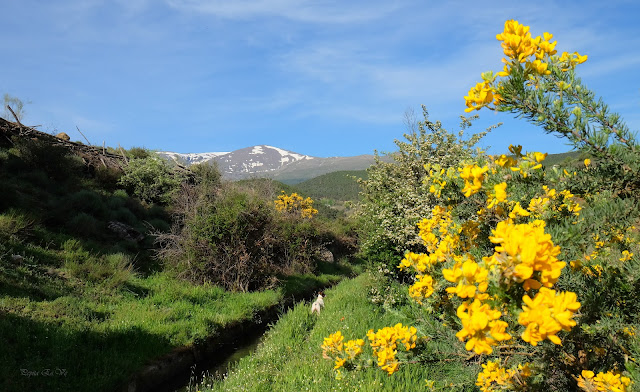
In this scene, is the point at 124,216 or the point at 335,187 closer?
the point at 124,216

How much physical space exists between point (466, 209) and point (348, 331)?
5.32 metres

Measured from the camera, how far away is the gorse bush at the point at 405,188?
8.27 m

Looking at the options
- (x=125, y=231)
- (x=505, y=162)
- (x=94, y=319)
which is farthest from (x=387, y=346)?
(x=125, y=231)

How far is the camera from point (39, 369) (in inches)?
208

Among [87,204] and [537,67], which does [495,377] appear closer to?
[537,67]

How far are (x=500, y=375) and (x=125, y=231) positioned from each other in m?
12.8

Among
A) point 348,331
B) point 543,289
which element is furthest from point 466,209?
point 348,331

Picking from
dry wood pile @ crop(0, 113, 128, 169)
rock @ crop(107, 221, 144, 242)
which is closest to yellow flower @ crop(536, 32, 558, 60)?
rock @ crop(107, 221, 144, 242)

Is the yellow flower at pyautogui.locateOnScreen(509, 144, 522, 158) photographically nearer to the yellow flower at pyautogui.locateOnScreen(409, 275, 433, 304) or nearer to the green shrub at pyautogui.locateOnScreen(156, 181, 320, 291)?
the yellow flower at pyautogui.locateOnScreen(409, 275, 433, 304)

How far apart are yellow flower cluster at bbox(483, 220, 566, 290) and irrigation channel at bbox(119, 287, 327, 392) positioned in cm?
607

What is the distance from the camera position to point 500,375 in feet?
6.63

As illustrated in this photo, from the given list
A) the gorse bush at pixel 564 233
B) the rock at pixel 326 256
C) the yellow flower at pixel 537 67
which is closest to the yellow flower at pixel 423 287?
the gorse bush at pixel 564 233

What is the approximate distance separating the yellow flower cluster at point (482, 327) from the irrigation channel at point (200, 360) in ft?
19.3

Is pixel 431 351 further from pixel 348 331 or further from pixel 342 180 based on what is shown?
pixel 342 180
